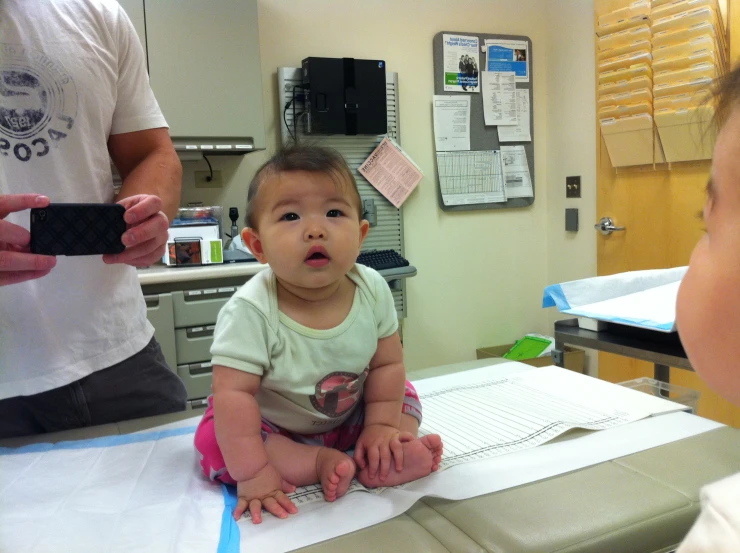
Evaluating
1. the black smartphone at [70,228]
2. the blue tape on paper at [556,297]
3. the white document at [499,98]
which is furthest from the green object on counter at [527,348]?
the black smartphone at [70,228]

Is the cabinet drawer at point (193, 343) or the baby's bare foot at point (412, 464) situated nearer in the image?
the baby's bare foot at point (412, 464)

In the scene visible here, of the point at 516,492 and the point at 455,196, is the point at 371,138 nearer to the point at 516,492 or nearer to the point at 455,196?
the point at 455,196

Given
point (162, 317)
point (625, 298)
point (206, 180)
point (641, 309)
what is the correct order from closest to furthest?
1. point (641, 309)
2. point (625, 298)
3. point (162, 317)
4. point (206, 180)

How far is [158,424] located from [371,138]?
7.24 feet

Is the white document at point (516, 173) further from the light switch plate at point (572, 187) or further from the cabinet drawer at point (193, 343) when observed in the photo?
the cabinet drawer at point (193, 343)

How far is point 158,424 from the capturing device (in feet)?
3.58

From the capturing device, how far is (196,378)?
2348mm

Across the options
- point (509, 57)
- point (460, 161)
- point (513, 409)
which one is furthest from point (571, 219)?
point (513, 409)

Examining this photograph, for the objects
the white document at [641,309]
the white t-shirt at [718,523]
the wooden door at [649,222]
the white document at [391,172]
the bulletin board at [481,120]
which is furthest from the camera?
the bulletin board at [481,120]

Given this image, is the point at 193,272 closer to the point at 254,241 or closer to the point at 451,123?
the point at 254,241

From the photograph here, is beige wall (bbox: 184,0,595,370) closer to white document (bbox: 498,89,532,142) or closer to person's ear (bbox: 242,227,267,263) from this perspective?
white document (bbox: 498,89,532,142)

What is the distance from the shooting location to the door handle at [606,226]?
9.57 ft

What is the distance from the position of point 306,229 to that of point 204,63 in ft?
6.34

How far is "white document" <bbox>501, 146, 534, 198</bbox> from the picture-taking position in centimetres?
337
